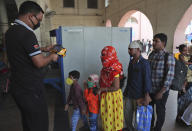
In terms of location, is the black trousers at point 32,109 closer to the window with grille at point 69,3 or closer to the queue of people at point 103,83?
the queue of people at point 103,83

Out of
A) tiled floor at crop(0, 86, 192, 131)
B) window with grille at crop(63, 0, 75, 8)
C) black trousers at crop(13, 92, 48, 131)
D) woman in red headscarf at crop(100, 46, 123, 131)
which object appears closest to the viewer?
black trousers at crop(13, 92, 48, 131)

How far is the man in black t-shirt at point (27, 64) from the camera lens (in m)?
1.17

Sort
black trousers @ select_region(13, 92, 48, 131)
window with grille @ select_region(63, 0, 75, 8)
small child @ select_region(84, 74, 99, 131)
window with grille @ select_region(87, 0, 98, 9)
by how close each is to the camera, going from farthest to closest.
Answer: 1. window with grille @ select_region(87, 0, 98, 9)
2. window with grille @ select_region(63, 0, 75, 8)
3. small child @ select_region(84, 74, 99, 131)
4. black trousers @ select_region(13, 92, 48, 131)

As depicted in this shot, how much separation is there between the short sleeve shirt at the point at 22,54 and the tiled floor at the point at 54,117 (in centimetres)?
164

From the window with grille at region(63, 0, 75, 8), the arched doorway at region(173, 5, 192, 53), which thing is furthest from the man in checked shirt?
the window with grille at region(63, 0, 75, 8)

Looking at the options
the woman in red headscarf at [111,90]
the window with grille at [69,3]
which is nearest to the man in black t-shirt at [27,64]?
the woman in red headscarf at [111,90]

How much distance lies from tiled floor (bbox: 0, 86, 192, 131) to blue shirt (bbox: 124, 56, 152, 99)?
1149 mm

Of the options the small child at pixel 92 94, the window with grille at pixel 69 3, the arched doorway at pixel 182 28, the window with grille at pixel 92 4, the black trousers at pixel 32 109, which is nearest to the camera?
the black trousers at pixel 32 109

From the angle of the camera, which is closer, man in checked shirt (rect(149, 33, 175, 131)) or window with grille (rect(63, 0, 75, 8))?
man in checked shirt (rect(149, 33, 175, 131))

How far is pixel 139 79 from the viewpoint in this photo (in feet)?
6.16

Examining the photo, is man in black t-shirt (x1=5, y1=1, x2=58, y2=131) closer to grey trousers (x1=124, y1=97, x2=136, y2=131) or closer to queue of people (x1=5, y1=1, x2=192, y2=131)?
queue of people (x1=5, y1=1, x2=192, y2=131)

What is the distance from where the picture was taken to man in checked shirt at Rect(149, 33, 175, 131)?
1.84 metres

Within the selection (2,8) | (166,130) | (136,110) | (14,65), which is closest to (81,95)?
(136,110)

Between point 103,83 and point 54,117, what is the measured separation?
168 centimetres
